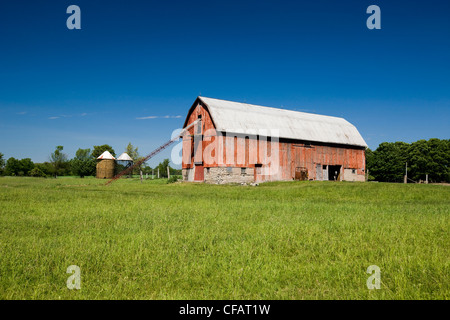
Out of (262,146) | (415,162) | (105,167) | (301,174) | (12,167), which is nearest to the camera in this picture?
(262,146)

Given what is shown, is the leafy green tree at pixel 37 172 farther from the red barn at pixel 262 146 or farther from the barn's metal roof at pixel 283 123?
the barn's metal roof at pixel 283 123

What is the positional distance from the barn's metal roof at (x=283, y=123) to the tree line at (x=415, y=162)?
83.7ft

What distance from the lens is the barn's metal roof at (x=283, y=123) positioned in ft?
119

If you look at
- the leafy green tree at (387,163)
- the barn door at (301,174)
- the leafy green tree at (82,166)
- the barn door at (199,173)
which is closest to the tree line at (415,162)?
the leafy green tree at (387,163)

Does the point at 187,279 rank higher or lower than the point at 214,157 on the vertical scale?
lower

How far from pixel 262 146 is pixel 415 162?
49.1 meters

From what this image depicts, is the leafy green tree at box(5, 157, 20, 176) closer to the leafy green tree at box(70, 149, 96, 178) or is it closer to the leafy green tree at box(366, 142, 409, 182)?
the leafy green tree at box(70, 149, 96, 178)

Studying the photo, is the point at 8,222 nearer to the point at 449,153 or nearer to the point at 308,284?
the point at 308,284

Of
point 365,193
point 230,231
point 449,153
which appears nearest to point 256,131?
point 365,193

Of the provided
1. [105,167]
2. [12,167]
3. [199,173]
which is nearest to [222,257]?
[199,173]

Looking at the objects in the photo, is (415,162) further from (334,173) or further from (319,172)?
(319,172)

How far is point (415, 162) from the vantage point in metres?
69.0

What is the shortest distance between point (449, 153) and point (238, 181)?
56640mm

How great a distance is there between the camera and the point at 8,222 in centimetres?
942
